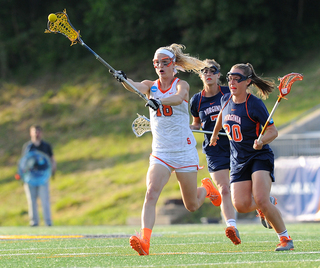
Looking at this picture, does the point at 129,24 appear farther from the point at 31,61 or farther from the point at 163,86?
the point at 163,86

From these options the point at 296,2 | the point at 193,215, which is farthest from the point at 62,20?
the point at 296,2

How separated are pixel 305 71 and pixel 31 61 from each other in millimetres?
17071

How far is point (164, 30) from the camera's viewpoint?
31.4 m

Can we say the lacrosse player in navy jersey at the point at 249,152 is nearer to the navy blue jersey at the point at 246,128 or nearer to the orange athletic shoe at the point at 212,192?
the navy blue jersey at the point at 246,128

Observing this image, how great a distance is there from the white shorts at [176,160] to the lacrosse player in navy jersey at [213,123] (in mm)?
1290

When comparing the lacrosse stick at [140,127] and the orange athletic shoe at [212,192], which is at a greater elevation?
the lacrosse stick at [140,127]

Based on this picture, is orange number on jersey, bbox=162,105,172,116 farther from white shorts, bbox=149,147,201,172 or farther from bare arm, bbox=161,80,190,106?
white shorts, bbox=149,147,201,172

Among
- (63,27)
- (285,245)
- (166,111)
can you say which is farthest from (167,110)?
(285,245)

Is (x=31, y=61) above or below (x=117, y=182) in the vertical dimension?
above

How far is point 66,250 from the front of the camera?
21.4ft

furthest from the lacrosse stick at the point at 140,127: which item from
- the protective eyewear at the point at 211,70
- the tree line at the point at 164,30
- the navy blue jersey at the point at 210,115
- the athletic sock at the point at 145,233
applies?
the tree line at the point at 164,30

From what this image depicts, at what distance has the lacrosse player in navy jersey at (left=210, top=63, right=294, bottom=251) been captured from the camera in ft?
20.0

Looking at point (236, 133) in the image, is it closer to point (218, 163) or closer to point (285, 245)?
point (285, 245)

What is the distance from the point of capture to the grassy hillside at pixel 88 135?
19.7 metres
